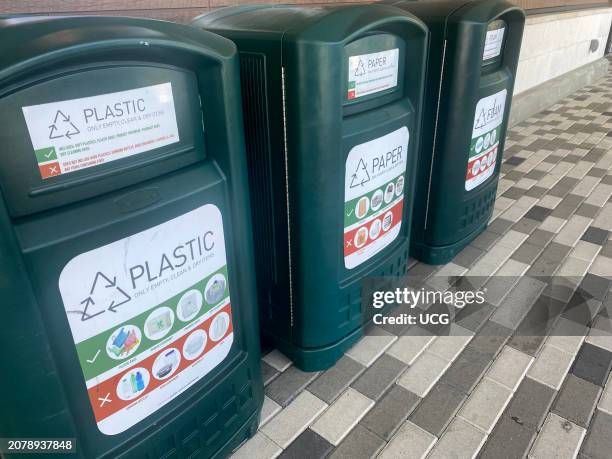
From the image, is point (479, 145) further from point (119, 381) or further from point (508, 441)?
point (119, 381)

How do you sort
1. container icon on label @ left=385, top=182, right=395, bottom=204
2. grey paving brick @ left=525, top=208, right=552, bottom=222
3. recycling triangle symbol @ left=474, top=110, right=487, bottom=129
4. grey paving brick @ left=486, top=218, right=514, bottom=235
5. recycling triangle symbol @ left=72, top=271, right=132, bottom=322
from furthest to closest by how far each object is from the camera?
grey paving brick @ left=525, top=208, right=552, bottom=222
grey paving brick @ left=486, top=218, right=514, bottom=235
recycling triangle symbol @ left=474, top=110, right=487, bottom=129
container icon on label @ left=385, top=182, right=395, bottom=204
recycling triangle symbol @ left=72, top=271, right=132, bottom=322

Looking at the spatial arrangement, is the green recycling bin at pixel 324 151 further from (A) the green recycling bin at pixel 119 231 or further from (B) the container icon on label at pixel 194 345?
(B) the container icon on label at pixel 194 345

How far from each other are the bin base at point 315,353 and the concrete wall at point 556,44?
3822 mm

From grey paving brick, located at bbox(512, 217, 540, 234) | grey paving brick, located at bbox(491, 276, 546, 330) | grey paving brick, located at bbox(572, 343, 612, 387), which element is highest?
grey paving brick, located at bbox(572, 343, 612, 387)

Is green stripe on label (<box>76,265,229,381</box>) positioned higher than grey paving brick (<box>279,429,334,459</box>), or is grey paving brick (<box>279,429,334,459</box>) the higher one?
green stripe on label (<box>76,265,229,381</box>)

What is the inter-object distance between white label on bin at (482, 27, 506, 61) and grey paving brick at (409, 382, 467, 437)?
1.43 metres

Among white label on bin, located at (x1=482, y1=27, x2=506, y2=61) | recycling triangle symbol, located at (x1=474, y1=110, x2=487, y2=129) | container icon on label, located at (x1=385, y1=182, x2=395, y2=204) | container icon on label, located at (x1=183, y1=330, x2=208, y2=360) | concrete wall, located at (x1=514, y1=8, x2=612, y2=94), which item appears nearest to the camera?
container icon on label, located at (x1=183, y1=330, x2=208, y2=360)

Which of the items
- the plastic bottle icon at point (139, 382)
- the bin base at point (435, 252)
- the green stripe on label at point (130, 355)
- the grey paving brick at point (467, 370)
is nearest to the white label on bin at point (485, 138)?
the bin base at point (435, 252)

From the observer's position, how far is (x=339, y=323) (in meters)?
1.73

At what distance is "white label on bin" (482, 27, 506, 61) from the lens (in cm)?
210

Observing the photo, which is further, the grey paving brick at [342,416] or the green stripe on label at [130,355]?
the grey paving brick at [342,416]

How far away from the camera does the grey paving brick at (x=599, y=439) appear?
1439 millimetres

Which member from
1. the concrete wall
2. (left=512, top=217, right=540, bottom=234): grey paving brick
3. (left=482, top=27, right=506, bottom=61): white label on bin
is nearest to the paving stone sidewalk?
(left=512, top=217, right=540, bottom=234): grey paving brick

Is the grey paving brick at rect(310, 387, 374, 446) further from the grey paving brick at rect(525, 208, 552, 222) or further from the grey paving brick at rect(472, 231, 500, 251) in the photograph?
the grey paving brick at rect(525, 208, 552, 222)
